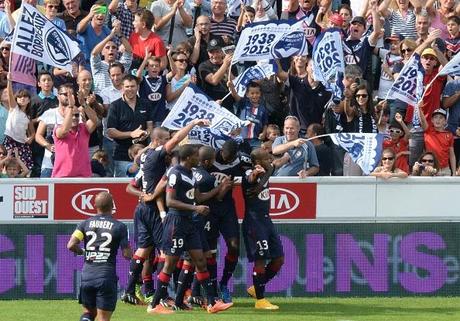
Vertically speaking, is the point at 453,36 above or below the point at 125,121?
above

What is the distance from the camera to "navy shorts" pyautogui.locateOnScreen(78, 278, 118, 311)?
14.9 meters

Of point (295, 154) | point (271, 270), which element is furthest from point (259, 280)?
point (295, 154)

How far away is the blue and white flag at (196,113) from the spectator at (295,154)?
1.18 metres

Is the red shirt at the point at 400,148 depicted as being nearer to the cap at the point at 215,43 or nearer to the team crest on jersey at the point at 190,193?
the cap at the point at 215,43

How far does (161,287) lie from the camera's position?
17.2 meters

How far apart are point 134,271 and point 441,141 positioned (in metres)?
5.54

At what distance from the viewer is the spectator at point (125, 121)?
20.1 meters

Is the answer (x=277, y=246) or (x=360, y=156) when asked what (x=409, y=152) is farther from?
(x=277, y=246)

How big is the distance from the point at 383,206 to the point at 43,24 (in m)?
5.44

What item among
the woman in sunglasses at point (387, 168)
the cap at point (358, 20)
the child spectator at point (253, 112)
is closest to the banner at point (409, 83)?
the woman in sunglasses at point (387, 168)

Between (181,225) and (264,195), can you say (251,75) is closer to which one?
(264,195)

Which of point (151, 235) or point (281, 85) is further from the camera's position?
point (281, 85)

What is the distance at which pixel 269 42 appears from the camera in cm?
2031

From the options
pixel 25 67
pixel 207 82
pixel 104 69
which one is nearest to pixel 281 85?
pixel 207 82
